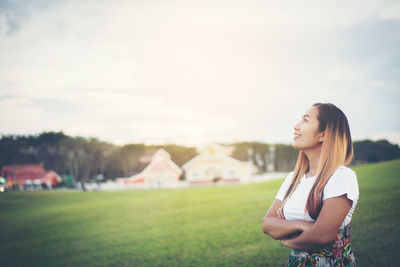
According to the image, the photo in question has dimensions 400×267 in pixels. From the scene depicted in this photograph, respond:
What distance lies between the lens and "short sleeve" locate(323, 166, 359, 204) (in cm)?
156

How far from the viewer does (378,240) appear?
13.8 ft

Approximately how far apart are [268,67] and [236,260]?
432 cm

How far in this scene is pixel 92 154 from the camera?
26109 millimetres

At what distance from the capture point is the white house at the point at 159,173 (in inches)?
992

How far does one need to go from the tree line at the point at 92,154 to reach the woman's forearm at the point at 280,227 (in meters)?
10.2

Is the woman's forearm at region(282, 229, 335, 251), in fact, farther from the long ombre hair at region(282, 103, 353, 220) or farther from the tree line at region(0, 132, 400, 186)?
the tree line at region(0, 132, 400, 186)

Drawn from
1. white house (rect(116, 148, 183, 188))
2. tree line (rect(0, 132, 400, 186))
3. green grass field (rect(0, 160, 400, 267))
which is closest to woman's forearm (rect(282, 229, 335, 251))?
green grass field (rect(0, 160, 400, 267))

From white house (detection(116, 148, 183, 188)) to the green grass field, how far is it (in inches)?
594

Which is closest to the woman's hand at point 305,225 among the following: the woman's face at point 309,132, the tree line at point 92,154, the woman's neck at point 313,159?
the woman's neck at point 313,159

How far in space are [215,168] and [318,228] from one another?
21319mm

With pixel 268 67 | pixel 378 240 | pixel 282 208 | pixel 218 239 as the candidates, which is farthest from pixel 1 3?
pixel 378 240

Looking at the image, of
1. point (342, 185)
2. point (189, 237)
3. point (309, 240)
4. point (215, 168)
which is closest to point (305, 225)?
point (309, 240)

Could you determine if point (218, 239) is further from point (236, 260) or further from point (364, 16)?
point (364, 16)

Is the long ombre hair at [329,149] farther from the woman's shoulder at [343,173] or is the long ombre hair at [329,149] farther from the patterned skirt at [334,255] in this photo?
the patterned skirt at [334,255]
